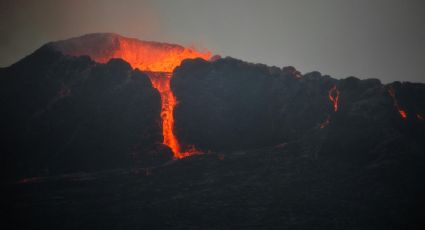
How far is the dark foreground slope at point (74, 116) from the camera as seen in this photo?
56.8 meters

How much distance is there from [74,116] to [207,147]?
21.2m

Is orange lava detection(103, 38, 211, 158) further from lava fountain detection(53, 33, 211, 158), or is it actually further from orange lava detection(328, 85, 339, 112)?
orange lava detection(328, 85, 339, 112)

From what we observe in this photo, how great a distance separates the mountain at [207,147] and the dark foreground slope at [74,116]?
17cm

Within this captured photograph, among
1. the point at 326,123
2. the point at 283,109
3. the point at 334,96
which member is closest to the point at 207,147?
the point at 283,109

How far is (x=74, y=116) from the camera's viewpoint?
60.9m

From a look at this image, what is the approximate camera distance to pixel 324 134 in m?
60.0

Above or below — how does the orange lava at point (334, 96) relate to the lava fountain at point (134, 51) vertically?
below

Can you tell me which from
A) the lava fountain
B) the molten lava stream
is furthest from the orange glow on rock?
the lava fountain

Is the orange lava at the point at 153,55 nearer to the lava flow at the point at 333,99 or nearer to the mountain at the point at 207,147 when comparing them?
the mountain at the point at 207,147

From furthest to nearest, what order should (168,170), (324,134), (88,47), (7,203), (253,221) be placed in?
(88,47), (324,134), (168,170), (7,203), (253,221)

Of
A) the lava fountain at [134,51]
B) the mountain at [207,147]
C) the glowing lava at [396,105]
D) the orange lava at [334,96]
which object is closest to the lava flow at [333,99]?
the orange lava at [334,96]

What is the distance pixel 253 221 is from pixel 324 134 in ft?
72.6

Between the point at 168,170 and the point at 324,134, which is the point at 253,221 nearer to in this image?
the point at 168,170

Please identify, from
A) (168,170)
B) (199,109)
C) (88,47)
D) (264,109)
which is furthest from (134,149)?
(88,47)
